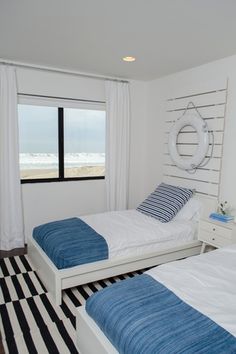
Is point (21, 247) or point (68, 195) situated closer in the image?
point (21, 247)

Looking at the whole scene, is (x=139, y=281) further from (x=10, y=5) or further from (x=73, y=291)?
(x=10, y=5)

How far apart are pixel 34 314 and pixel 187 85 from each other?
307cm

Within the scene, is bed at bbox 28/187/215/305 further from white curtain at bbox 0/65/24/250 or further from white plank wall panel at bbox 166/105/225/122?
white plank wall panel at bbox 166/105/225/122

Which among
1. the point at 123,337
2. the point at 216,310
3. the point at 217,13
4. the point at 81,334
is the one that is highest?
the point at 217,13

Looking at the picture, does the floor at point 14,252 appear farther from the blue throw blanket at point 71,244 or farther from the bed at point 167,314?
the bed at point 167,314

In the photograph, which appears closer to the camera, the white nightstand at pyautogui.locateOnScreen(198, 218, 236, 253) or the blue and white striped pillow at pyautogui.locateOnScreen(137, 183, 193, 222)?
the white nightstand at pyautogui.locateOnScreen(198, 218, 236, 253)

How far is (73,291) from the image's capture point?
2.45m

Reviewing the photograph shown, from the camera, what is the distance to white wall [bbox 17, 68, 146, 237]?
3377 mm

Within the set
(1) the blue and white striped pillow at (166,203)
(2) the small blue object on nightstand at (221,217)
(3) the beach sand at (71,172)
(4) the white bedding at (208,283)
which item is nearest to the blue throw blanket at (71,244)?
(4) the white bedding at (208,283)

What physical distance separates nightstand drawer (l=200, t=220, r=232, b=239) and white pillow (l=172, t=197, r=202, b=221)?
285mm

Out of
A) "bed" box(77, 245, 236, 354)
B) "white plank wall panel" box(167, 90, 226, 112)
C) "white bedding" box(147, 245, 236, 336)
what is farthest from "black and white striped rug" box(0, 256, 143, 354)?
"white plank wall panel" box(167, 90, 226, 112)

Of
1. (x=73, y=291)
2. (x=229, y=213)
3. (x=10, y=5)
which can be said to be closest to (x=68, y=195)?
(x=73, y=291)

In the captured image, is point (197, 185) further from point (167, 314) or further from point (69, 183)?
point (167, 314)

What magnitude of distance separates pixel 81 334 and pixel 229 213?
6.64 ft
